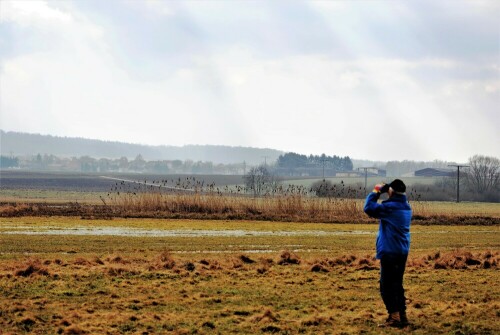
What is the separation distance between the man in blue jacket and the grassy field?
903 mm

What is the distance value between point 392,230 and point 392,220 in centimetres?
18

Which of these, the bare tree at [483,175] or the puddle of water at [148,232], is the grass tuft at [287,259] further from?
the bare tree at [483,175]

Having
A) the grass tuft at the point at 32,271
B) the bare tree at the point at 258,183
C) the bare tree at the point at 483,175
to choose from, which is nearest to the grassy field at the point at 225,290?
the grass tuft at the point at 32,271

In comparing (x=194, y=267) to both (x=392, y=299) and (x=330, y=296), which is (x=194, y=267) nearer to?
(x=330, y=296)

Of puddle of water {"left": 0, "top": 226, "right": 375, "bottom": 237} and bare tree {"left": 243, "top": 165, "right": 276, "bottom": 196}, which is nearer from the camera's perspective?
puddle of water {"left": 0, "top": 226, "right": 375, "bottom": 237}

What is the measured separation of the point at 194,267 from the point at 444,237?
63.4ft

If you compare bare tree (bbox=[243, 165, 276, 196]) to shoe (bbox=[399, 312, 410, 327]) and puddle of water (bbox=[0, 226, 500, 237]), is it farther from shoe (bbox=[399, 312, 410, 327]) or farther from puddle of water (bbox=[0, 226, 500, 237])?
shoe (bbox=[399, 312, 410, 327])

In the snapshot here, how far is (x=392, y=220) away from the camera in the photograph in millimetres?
13703

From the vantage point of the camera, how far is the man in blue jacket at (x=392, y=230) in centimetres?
1366

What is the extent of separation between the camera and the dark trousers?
1376cm

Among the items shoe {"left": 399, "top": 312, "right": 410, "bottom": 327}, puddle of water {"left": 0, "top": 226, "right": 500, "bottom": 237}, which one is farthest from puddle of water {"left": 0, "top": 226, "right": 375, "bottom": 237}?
shoe {"left": 399, "top": 312, "right": 410, "bottom": 327}

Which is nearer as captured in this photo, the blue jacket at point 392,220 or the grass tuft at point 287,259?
the blue jacket at point 392,220

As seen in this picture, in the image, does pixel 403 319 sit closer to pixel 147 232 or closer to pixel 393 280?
pixel 393 280

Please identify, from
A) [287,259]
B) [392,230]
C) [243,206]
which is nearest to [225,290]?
[287,259]
